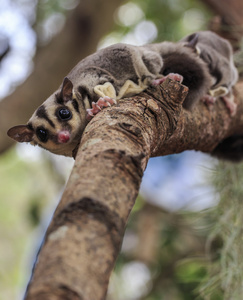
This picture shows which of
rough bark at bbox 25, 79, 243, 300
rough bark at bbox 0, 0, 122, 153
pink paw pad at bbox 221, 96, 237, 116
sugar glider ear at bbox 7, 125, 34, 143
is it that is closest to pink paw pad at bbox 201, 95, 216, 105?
pink paw pad at bbox 221, 96, 237, 116

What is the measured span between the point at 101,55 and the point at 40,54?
2.69m

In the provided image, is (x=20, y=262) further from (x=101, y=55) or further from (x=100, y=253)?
(x=100, y=253)

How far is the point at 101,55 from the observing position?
254 centimetres

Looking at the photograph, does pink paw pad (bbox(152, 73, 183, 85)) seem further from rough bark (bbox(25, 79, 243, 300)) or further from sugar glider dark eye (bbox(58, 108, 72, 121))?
sugar glider dark eye (bbox(58, 108, 72, 121))

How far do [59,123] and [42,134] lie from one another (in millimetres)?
124

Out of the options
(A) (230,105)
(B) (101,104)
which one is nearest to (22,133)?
(B) (101,104)

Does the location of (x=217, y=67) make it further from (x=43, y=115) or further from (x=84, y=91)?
(x=43, y=115)

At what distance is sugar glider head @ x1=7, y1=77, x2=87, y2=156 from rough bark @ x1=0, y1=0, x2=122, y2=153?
81.3 inches

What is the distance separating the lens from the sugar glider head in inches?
93.0

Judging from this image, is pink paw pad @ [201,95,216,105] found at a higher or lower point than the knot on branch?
lower

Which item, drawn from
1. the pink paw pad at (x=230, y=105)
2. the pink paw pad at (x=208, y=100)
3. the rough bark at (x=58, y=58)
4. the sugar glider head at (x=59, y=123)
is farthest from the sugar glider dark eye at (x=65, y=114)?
the rough bark at (x=58, y=58)

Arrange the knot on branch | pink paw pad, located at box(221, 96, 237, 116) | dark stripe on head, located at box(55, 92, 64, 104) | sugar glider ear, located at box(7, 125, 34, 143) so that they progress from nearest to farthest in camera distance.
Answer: the knot on branch
dark stripe on head, located at box(55, 92, 64, 104)
sugar glider ear, located at box(7, 125, 34, 143)
pink paw pad, located at box(221, 96, 237, 116)

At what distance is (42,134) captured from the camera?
2.46m

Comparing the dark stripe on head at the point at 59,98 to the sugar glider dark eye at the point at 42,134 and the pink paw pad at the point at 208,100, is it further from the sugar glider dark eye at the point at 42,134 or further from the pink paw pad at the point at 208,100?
the pink paw pad at the point at 208,100
